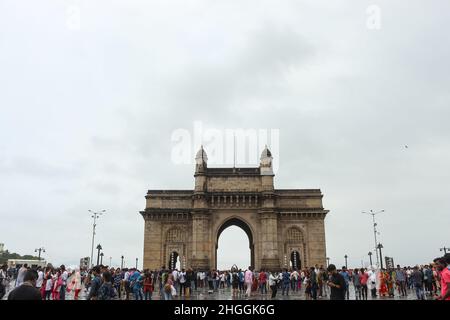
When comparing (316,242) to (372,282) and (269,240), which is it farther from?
(372,282)

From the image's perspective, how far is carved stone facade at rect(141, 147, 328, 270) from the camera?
155ft

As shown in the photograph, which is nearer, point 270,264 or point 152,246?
point 270,264

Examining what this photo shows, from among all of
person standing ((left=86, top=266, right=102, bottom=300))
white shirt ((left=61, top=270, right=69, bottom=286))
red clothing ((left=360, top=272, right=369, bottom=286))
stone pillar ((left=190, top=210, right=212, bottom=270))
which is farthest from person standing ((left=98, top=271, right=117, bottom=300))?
stone pillar ((left=190, top=210, right=212, bottom=270))

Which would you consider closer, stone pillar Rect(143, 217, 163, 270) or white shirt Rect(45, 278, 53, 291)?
white shirt Rect(45, 278, 53, 291)

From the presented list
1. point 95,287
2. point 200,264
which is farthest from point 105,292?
point 200,264

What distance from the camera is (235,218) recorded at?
48938mm

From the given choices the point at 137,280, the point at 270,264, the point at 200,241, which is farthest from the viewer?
the point at 200,241

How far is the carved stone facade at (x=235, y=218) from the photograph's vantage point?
47312 millimetres

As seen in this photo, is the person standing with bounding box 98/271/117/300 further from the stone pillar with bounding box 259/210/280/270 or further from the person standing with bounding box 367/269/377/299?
the stone pillar with bounding box 259/210/280/270

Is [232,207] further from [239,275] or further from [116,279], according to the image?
[116,279]

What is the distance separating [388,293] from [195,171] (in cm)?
2845

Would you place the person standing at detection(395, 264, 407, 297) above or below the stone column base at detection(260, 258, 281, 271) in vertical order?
below

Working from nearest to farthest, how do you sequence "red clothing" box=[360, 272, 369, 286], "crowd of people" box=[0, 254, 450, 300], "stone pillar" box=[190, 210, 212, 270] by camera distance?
"crowd of people" box=[0, 254, 450, 300] < "red clothing" box=[360, 272, 369, 286] < "stone pillar" box=[190, 210, 212, 270]

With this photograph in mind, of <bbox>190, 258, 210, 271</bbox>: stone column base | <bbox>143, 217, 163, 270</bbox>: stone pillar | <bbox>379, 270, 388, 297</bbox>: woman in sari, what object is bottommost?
<bbox>379, 270, 388, 297</bbox>: woman in sari
